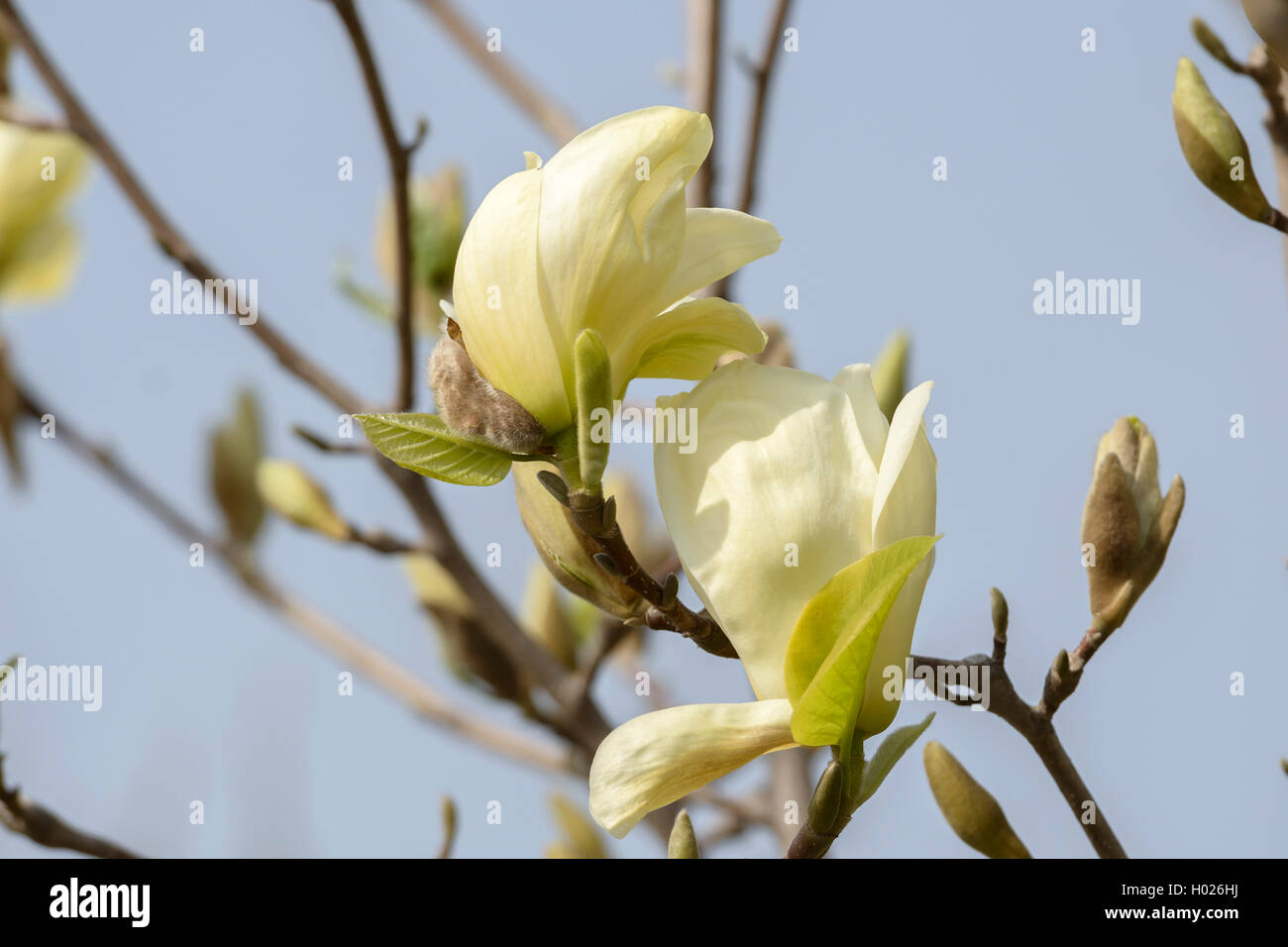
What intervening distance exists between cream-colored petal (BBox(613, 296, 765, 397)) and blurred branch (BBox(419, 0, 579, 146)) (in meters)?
0.87

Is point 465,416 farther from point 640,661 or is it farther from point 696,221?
point 640,661

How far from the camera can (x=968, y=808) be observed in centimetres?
60

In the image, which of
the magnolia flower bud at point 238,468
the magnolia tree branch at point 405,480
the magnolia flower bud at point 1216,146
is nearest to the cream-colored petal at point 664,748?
the magnolia flower bud at point 1216,146

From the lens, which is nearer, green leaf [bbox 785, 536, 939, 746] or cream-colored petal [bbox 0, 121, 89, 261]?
green leaf [bbox 785, 536, 939, 746]

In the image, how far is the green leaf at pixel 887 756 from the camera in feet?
1.74

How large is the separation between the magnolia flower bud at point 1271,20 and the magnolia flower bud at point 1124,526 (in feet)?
0.55

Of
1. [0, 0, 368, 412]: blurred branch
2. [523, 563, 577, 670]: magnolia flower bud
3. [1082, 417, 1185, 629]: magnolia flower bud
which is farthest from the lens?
[523, 563, 577, 670]: magnolia flower bud

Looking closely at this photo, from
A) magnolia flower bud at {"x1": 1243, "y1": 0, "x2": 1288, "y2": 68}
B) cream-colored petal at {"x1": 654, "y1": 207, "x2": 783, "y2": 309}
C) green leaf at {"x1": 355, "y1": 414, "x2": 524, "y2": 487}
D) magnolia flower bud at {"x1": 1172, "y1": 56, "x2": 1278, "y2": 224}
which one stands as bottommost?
green leaf at {"x1": 355, "y1": 414, "x2": 524, "y2": 487}

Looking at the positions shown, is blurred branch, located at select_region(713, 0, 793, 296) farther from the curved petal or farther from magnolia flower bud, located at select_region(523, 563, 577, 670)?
the curved petal

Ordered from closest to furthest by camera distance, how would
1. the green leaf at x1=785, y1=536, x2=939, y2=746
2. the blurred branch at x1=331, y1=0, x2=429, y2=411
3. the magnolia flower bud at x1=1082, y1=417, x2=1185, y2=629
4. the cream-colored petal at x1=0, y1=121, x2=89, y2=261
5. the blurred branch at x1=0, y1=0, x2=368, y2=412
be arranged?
the green leaf at x1=785, y1=536, x2=939, y2=746, the magnolia flower bud at x1=1082, y1=417, x2=1185, y2=629, the blurred branch at x1=331, y1=0, x2=429, y2=411, the blurred branch at x1=0, y1=0, x2=368, y2=412, the cream-colored petal at x1=0, y1=121, x2=89, y2=261

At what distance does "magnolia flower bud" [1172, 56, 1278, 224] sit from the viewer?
1.94 feet

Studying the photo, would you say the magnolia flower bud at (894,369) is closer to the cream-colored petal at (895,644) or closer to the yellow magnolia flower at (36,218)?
the cream-colored petal at (895,644)

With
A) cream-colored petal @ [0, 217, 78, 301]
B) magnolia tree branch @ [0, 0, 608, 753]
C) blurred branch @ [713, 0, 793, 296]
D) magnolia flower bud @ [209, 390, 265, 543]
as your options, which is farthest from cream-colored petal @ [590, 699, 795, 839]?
cream-colored petal @ [0, 217, 78, 301]
